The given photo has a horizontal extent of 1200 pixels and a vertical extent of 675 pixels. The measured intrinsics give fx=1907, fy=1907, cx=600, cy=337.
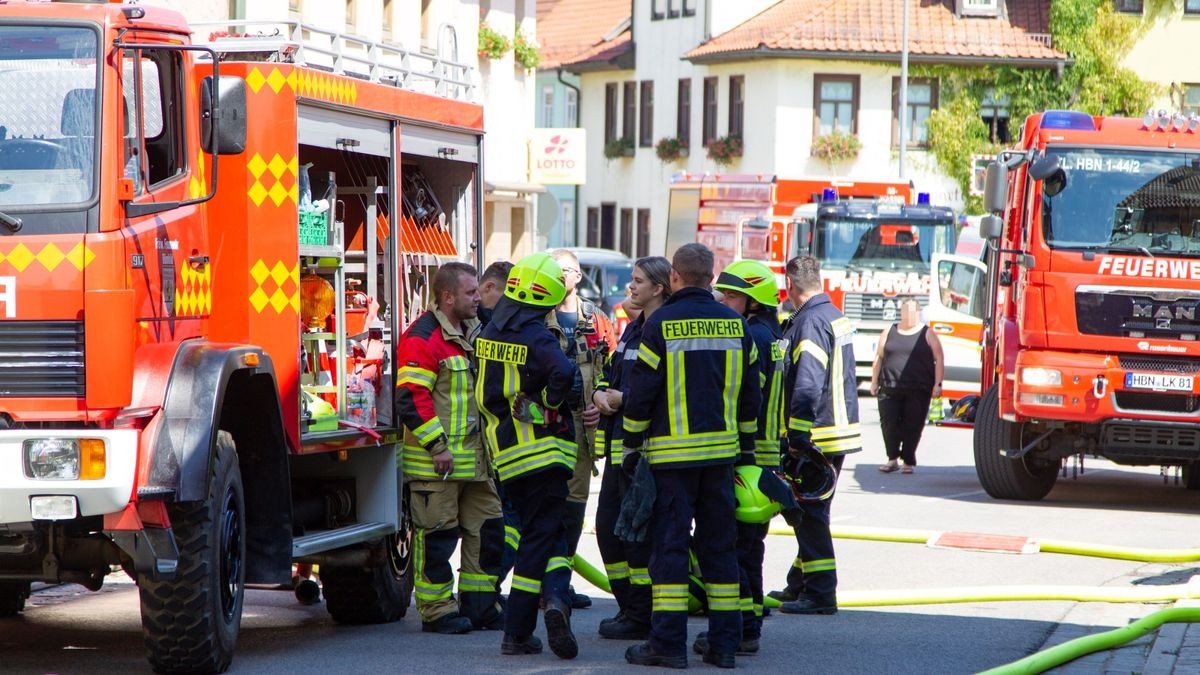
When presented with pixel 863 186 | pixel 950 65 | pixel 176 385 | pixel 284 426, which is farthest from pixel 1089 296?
pixel 950 65

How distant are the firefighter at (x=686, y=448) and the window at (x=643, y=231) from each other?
4561 centimetres

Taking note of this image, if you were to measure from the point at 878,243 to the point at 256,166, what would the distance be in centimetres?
2011

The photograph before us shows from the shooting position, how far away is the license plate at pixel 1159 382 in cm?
1431

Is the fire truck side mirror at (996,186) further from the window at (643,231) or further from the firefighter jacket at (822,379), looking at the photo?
the window at (643,231)

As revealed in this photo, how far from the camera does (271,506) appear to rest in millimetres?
7961

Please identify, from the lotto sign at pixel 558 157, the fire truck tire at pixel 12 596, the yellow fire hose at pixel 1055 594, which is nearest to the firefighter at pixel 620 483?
the yellow fire hose at pixel 1055 594

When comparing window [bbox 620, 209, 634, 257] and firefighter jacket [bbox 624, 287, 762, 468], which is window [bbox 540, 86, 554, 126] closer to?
window [bbox 620, 209, 634, 257]

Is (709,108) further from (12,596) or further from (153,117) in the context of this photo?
(153,117)

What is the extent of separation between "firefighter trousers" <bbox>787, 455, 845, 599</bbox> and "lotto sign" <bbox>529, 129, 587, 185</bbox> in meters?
26.6

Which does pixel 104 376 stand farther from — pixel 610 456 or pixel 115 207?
pixel 610 456

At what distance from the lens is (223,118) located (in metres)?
7.37

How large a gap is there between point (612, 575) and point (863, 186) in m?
21.1

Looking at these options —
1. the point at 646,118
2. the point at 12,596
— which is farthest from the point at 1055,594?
the point at 646,118

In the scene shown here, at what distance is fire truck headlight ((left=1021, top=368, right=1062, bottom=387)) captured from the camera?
47.6 feet
